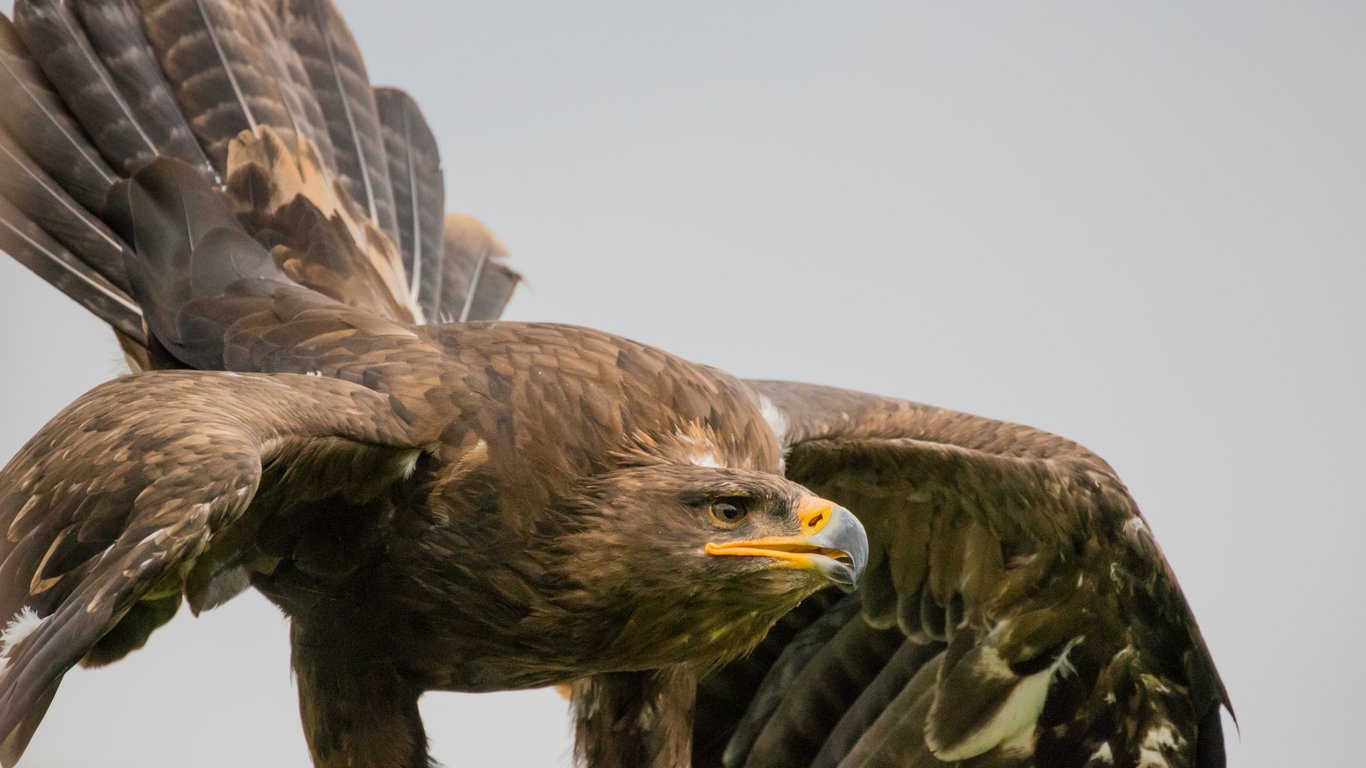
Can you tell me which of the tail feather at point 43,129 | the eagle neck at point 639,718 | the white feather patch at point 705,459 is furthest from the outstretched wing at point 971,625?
Answer: the tail feather at point 43,129

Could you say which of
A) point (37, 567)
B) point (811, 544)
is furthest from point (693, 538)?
point (37, 567)

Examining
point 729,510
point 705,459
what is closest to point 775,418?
point 705,459

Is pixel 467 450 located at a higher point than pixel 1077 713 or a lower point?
higher

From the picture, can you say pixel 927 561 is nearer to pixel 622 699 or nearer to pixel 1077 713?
pixel 1077 713

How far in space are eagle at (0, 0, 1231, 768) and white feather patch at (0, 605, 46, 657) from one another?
14mm

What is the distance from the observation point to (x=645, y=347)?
475cm

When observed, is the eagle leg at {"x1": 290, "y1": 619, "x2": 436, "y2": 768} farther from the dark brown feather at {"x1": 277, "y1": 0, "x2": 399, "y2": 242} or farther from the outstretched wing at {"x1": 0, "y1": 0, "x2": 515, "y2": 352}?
the dark brown feather at {"x1": 277, "y1": 0, "x2": 399, "y2": 242}

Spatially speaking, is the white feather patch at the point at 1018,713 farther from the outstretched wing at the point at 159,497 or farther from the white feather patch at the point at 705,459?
the outstretched wing at the point at 159,497

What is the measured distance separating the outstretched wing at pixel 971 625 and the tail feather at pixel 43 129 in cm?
198

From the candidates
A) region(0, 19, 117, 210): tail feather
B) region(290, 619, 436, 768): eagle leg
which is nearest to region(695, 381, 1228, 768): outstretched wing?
region(290, 619, 436, 768): eagle leg

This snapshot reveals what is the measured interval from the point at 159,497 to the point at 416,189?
2.73 meters

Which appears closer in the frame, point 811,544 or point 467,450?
point 811,544

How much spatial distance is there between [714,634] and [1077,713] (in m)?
1.67

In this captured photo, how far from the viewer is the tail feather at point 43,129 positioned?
17.4ft
